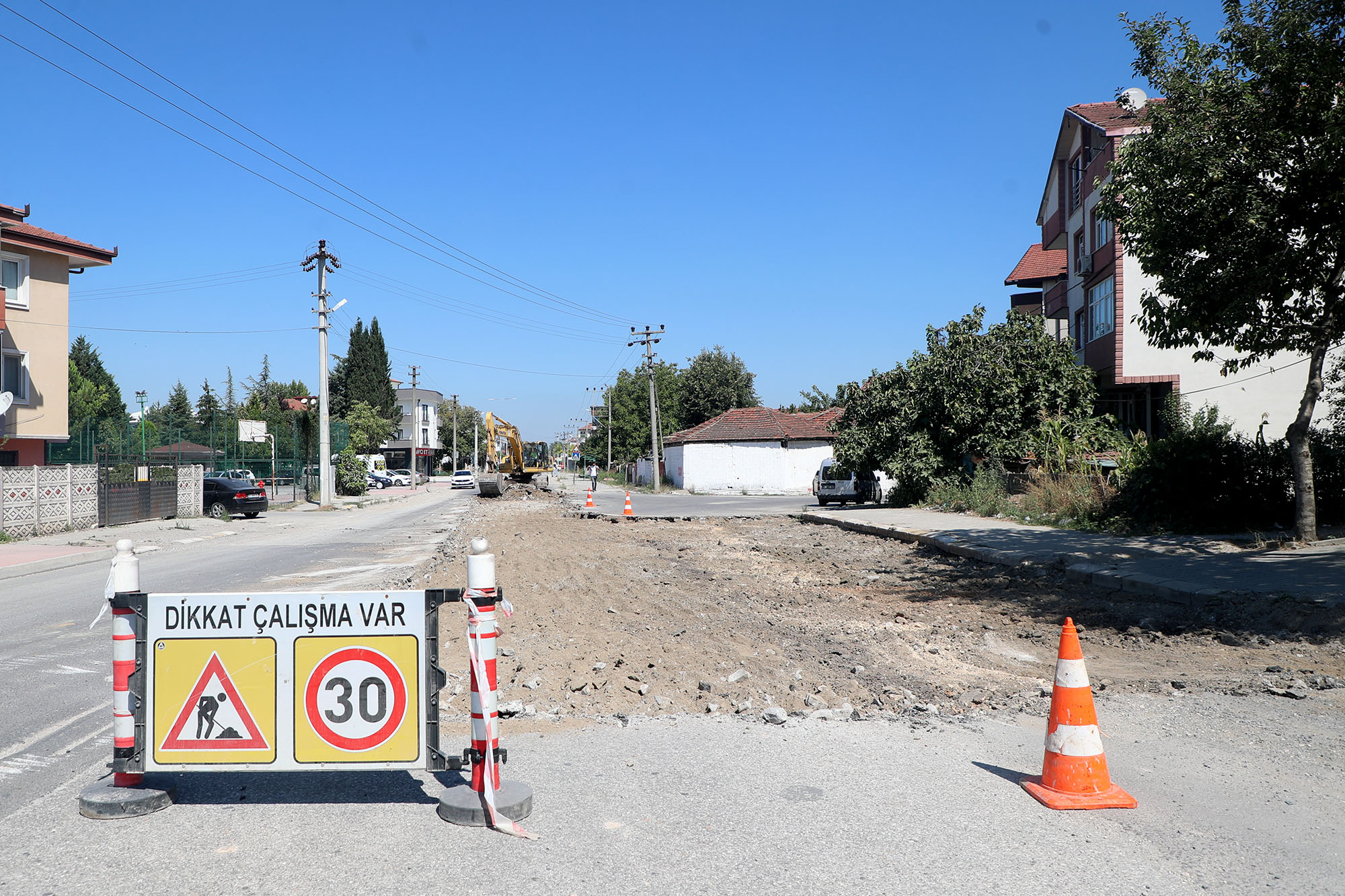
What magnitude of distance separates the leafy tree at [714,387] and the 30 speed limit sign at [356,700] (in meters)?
79.1

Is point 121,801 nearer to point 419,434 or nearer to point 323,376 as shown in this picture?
point 323,376

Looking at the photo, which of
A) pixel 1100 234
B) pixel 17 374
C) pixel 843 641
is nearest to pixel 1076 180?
pixel 1100 234

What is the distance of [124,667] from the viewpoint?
14.2 feet

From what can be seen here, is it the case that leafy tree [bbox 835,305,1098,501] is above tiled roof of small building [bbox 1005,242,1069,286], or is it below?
below

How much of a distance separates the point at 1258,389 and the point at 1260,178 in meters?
17.7

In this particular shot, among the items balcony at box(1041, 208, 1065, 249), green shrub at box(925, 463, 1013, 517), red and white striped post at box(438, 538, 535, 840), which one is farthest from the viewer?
balcony at box(1041, 208, 1065, 249)

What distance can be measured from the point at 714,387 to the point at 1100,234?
2147 inches

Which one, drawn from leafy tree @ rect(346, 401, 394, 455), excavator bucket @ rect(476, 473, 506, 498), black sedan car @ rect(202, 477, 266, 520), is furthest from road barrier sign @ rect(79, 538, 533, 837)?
leafy tree @ rect(346, 401, 394, 455)

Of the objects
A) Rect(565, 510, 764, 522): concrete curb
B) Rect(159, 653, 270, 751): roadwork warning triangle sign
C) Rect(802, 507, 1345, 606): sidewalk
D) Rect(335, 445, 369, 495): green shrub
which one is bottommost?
Rect(565, 510, 764, 522): concrete curb

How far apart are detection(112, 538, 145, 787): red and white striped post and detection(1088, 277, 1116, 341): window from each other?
92.6 ft

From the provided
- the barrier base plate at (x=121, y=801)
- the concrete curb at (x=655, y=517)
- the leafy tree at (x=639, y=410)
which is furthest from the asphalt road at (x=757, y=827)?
the leafy tree at (x=639, y=410)

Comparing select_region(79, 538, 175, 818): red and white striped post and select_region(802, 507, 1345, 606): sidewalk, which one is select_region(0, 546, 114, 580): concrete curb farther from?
select_region(802, 507, 1345, 606): sidewalk

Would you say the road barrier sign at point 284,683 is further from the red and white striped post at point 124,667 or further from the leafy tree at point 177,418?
the leafy tree at point 177,418

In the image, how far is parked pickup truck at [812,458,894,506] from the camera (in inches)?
1323
